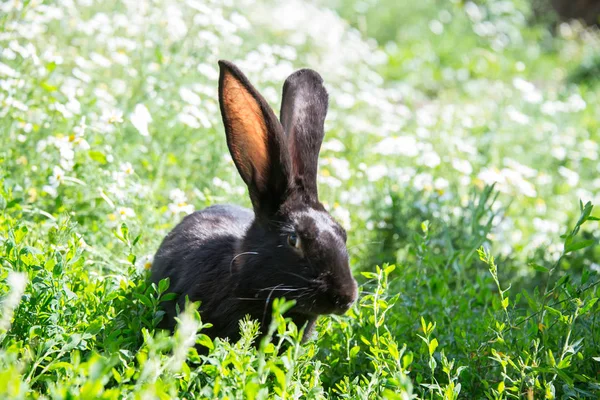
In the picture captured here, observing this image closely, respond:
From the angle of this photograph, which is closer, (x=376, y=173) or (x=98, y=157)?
(x=98, y=157)

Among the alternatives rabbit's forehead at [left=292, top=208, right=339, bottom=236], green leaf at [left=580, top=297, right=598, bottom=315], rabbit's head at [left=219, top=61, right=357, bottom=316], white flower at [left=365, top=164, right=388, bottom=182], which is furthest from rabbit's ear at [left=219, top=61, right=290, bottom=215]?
white flower at [left=365, top=164, right=388, bottom=182]

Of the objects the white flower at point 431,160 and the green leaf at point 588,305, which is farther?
the white flower at point 431,160

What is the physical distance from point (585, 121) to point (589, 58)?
107 inches

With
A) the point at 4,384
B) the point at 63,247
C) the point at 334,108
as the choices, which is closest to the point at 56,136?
the point at 63,247

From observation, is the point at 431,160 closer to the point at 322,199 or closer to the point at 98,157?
the point at 322,199

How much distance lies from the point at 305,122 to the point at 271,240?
56cm

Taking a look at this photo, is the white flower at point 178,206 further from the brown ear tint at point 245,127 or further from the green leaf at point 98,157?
the brown ear tint at point 245,127

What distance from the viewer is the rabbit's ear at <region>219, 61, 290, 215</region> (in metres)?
2.88

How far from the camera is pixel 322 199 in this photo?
4.95 metres

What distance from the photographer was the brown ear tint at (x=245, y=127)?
2.88 metres

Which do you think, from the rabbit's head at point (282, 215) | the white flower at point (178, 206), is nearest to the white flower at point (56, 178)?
the white flower at point (178, 206)

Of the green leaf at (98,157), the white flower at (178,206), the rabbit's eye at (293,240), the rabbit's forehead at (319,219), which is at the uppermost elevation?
the rabbit's forehead at (319,219)

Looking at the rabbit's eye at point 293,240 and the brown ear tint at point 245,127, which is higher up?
the brown ear tint at point 245,127

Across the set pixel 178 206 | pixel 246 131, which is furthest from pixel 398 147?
pixel 246 131
